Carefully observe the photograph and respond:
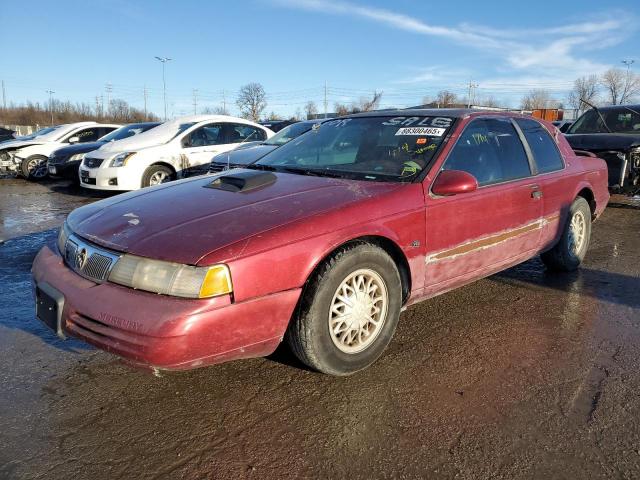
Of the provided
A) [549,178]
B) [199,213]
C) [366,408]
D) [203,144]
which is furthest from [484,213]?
[203,144]

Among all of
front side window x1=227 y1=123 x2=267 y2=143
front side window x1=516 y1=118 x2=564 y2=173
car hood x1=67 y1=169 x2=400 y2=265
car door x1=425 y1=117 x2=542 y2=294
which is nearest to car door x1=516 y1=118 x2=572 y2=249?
front side window x1=516 y1=118 x2=564 y2=173

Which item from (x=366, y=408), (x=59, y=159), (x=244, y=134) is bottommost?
(x=366, y=408)

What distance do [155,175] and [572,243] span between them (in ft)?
22.4

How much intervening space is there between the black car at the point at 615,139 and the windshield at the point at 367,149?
5.47 m

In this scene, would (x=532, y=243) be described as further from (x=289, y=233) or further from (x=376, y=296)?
(x=289, y=233)

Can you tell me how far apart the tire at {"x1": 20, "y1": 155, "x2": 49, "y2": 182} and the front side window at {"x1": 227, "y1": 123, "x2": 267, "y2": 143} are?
527cm

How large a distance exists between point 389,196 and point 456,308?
140cm

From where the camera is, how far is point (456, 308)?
3.90 m

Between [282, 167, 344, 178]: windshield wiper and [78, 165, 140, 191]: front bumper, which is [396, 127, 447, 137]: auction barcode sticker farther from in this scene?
[78, 165, 140, 191]: front bumper

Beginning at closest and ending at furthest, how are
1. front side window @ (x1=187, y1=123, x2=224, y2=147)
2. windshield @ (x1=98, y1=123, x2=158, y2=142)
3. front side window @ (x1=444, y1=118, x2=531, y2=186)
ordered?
front side window @ (x1=444, y1=118, x2=531, y2=186) → front side window @ (x1=187, y1=123, x2=224, y2=147) → windshield @ (x1=98, y1=123, x2=158, y2=142)

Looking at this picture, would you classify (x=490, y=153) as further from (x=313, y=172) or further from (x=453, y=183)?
(x=313, y=172)

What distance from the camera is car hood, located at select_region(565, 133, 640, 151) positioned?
7.73 meters

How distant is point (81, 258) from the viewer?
264cm

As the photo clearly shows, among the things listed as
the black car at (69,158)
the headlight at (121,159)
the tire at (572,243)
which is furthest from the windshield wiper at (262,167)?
the black car at (69,158)
